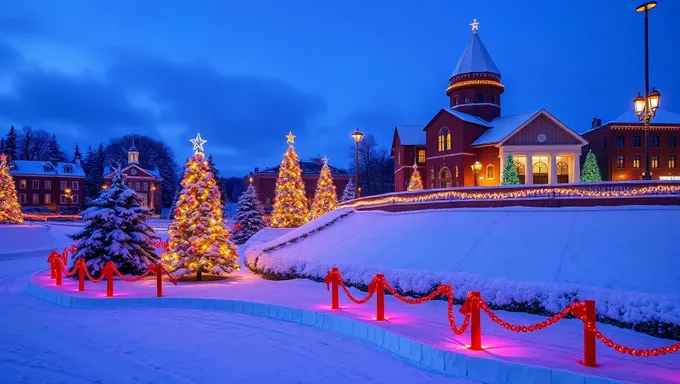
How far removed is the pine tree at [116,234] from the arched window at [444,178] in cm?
2640

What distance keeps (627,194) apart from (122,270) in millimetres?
20678

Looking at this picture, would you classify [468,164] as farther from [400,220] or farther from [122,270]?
[122,270]

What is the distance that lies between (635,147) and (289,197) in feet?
130

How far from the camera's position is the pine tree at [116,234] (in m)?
21.9

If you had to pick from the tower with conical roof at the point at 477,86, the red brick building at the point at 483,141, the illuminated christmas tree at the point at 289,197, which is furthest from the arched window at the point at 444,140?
the illuminated christmas tree at the point at 289,197

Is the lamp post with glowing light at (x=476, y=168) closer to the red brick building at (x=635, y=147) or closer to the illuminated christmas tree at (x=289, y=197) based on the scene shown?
the illuminated christmas tree at (x=289, y=197)

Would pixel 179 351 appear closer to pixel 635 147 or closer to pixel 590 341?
pixel 590 341

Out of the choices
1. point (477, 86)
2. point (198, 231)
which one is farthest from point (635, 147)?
point (198, 231)

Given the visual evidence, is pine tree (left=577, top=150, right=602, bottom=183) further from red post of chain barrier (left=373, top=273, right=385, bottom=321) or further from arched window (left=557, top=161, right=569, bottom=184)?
red post of chain barrier (left=373, top=273, right=385, bottom=321)

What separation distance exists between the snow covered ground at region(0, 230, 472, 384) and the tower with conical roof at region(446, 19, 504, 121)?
36380 mm

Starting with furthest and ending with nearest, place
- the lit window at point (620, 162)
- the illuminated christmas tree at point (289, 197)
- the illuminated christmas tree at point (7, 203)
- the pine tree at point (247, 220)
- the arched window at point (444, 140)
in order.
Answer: the lit window at point (620, 162)
the pine tree at point (247, 220)
the arched window at point (444, 140)
the illuminated christmas tree at point (7, 203)
the illuminated christmas tree at point (289, 197)

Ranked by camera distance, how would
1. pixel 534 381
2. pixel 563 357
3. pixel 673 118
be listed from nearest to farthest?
pixel 534 381, pixel 563 357, pixel 673 118

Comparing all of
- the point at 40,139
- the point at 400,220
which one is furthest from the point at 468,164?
the point at 40,139

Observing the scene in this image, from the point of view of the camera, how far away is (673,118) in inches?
2143
